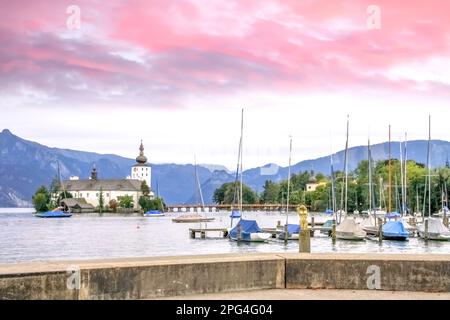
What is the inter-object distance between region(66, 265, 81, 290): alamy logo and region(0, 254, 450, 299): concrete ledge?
0.05 meters

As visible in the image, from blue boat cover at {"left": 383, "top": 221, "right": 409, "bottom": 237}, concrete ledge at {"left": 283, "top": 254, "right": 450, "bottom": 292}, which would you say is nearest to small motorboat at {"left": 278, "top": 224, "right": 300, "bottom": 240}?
blue boat cover at {"left": 383, "top": 221, "right": 409, "bottom": 237}

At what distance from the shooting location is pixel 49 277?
11.8 meters

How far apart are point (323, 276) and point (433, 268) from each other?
2.29 meters

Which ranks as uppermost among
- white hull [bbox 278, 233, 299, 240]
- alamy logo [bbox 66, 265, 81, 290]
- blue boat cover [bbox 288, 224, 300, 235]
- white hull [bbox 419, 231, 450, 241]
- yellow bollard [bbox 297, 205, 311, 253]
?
yellow bollard [bbox 297, 205, 311, 253]

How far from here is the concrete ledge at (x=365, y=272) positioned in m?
14.0

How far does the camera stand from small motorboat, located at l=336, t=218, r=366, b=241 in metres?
80.1

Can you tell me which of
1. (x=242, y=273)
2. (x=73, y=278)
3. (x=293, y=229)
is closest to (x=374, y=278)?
(x=242, y=273)

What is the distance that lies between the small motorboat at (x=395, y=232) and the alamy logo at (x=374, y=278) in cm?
6835

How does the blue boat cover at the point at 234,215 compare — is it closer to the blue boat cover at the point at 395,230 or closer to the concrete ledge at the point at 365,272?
the blue boat cover at the point at 395,230

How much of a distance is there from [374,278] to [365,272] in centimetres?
22

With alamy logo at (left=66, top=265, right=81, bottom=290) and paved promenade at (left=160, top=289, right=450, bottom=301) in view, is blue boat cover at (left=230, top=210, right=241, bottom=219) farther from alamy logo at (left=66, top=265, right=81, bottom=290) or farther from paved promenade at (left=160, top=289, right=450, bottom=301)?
alamy logo at (left=66, top=265, right=81, bottom=290)
